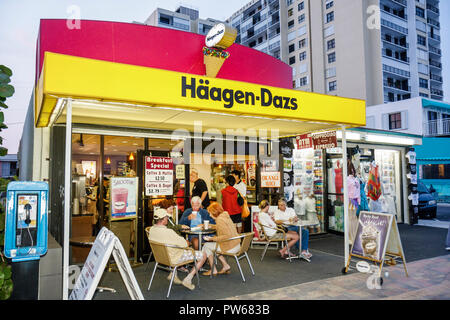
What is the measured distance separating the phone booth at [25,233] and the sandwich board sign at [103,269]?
1.86 feet

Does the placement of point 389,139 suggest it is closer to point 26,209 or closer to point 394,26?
point 26,209

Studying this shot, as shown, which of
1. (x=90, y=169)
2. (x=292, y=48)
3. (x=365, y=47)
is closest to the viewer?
(x=90, y=169)

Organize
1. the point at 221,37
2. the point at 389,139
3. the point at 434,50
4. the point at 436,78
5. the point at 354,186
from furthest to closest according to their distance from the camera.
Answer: the point at 436,78, the point at 434,50, the point at 389,139, the point at 354,186, the point at 221,37

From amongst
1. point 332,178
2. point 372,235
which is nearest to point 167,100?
point 372,235

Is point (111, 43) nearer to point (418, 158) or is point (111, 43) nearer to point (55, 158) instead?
point (55, 158)

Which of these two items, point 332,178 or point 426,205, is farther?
point 426,205

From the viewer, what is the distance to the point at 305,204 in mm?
8758

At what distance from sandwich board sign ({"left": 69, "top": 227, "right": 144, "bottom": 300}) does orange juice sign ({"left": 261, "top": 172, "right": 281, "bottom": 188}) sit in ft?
17.6

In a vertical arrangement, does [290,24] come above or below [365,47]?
above

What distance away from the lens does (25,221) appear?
3.55 metres

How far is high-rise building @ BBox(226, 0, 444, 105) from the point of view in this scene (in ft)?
103

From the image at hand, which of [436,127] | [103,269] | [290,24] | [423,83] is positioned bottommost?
[103,269]

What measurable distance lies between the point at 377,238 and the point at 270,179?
3.41m

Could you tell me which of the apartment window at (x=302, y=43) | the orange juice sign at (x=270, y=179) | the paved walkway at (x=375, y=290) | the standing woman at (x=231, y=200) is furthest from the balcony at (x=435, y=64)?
the standing woman at (x=231, y=200)
